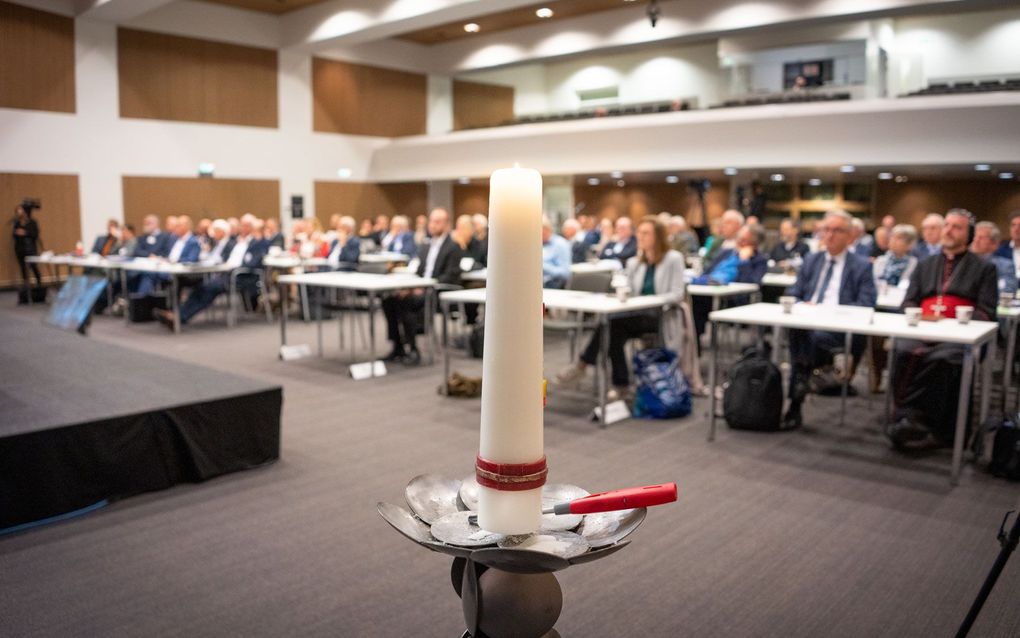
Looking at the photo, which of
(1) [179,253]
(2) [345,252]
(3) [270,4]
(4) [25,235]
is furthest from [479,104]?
(1) [179,253]

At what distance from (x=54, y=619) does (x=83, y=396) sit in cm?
144

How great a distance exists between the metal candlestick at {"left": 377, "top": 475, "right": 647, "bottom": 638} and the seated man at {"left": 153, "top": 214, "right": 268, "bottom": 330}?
831 centimetres

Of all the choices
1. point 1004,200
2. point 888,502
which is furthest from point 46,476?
point 1004,200

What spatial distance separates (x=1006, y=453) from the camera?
3842 millimetres

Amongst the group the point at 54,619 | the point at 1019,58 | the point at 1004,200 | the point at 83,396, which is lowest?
the point at 54,619

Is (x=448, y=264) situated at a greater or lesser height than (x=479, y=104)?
lesser

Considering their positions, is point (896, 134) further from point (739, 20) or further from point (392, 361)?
point (392, 361)

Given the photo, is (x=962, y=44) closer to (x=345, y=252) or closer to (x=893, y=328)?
(x=345, y=252)

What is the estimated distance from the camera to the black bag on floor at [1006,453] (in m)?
3.80

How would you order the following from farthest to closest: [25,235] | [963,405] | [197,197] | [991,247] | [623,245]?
1. [197,197]
2. [25,235]
3. [623,245]
4. [991,247]
5. [963,405]

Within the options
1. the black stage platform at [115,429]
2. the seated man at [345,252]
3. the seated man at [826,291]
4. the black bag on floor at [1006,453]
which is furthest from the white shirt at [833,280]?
the seated man at [345,252]

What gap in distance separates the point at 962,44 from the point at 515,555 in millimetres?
18196

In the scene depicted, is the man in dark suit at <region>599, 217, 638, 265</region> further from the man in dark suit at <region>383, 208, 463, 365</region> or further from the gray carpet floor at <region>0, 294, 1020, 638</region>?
the gray carpet floor at <region>0, 294, 1020, 638</region>

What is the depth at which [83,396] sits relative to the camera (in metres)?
3.57
